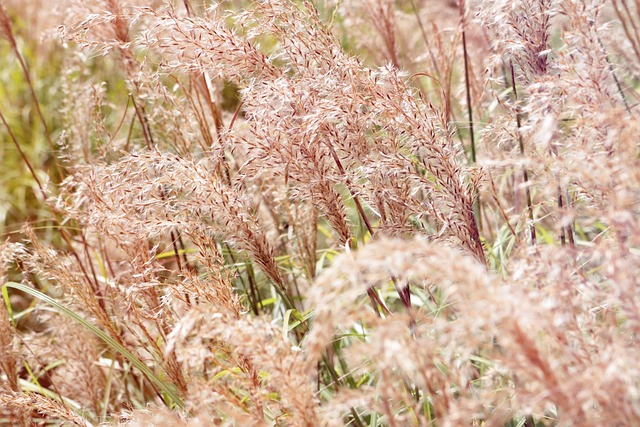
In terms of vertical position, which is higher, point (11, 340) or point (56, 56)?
point (56, 56)

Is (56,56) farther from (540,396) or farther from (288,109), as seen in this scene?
(540,396)

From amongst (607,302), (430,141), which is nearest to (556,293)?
(607,302)

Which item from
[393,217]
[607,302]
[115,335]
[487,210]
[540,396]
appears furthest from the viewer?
[487,210]

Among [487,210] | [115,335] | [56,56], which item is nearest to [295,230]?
[115,335]

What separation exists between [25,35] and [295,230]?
454 cm

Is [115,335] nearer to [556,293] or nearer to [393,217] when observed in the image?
[393,217]

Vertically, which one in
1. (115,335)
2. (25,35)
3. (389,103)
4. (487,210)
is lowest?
(487,210)

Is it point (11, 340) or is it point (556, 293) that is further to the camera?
point (11, 340)

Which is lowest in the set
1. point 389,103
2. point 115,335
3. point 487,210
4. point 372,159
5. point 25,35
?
point 487,210

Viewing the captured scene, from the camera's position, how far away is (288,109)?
5.59 feet

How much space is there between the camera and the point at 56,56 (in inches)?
226

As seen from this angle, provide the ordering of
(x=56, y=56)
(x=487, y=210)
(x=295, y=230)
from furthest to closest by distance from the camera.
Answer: (x=56, y=56) < (x=487, y=210) < (x=295, y=230)

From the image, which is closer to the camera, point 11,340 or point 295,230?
point 11,340

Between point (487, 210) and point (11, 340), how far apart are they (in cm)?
206
